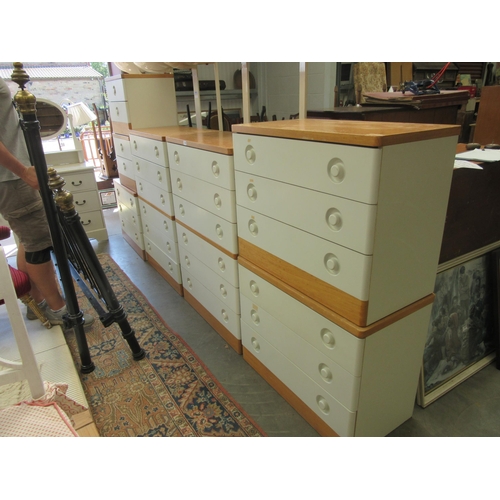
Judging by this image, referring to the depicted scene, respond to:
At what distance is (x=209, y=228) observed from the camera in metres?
1.93

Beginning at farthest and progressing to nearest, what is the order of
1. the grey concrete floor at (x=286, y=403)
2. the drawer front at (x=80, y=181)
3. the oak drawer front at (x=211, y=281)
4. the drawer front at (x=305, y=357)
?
1. the drawer front at (x=80, y=181)
2. the oak drawer front at (x=211, y=281)
3. the grey concrete floor at (x=286, y=403)
4. the drawer front at (x=305, y=357)

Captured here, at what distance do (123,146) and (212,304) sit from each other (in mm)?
1670

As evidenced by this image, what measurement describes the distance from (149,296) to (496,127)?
8.04 feet

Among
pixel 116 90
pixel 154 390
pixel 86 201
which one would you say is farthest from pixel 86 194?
pixel 154 390

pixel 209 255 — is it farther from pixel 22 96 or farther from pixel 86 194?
pixel 86 194

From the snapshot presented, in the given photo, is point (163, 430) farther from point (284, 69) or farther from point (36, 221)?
point (284, 69)

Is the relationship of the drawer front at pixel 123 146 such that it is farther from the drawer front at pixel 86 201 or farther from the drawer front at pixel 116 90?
the drawer front at pixel 86 201

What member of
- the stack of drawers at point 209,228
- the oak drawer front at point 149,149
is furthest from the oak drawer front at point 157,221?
the oak drawer front at point 149,149

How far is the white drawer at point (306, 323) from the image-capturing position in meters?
1.20

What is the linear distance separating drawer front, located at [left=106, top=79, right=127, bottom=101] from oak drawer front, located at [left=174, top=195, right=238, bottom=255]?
114cm

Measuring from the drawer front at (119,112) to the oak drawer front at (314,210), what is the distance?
173 centimetres

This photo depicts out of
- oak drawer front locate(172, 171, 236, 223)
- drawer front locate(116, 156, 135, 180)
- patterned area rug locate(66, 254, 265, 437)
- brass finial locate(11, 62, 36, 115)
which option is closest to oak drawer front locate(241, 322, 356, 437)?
patterned area rug locate(66, 254, 265, 437)

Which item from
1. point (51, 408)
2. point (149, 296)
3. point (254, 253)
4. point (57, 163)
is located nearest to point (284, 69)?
point (57, 163)

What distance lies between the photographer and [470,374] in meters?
1.74
